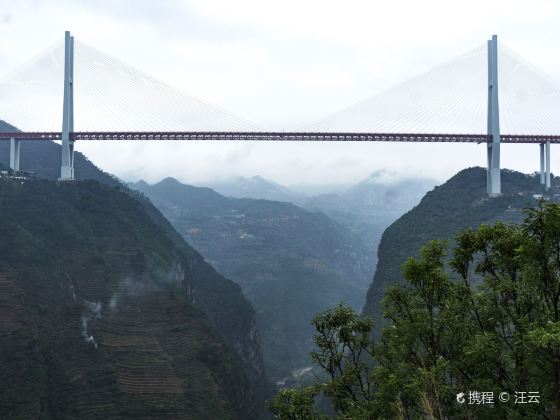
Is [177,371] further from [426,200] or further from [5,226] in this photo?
[426,200]

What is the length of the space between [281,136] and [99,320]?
31294 mm

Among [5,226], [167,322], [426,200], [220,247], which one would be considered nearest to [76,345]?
[167,322]

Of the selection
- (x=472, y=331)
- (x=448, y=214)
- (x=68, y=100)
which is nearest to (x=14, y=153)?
(x=68, y=100)

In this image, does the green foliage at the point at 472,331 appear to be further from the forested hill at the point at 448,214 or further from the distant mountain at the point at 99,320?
the forested hill at the point at 448,214

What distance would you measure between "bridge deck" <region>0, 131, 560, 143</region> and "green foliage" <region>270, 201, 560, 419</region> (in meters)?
50.5

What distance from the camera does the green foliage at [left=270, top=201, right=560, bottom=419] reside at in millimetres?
10148

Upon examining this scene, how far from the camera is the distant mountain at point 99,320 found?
3978 cm

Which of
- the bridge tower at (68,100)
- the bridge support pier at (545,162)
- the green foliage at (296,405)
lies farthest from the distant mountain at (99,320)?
the bridge support pier at (545,162)

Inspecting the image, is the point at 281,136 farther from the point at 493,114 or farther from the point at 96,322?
the point at 96,322

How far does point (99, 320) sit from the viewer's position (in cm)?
4959

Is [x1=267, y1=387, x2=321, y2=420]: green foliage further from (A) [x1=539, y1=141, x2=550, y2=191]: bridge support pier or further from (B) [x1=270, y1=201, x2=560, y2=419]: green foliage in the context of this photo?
(A) [x1=539, y1=141, x2=550, y2=191]: bridge support pier

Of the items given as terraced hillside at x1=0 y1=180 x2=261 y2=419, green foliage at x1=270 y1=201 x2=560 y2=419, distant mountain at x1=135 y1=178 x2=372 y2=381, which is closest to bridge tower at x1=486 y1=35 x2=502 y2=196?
terraced hillside at x1=0 y1=180 x2=261 y2=419

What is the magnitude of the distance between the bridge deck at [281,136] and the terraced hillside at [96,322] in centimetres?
776

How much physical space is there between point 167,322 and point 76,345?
1052 cm
